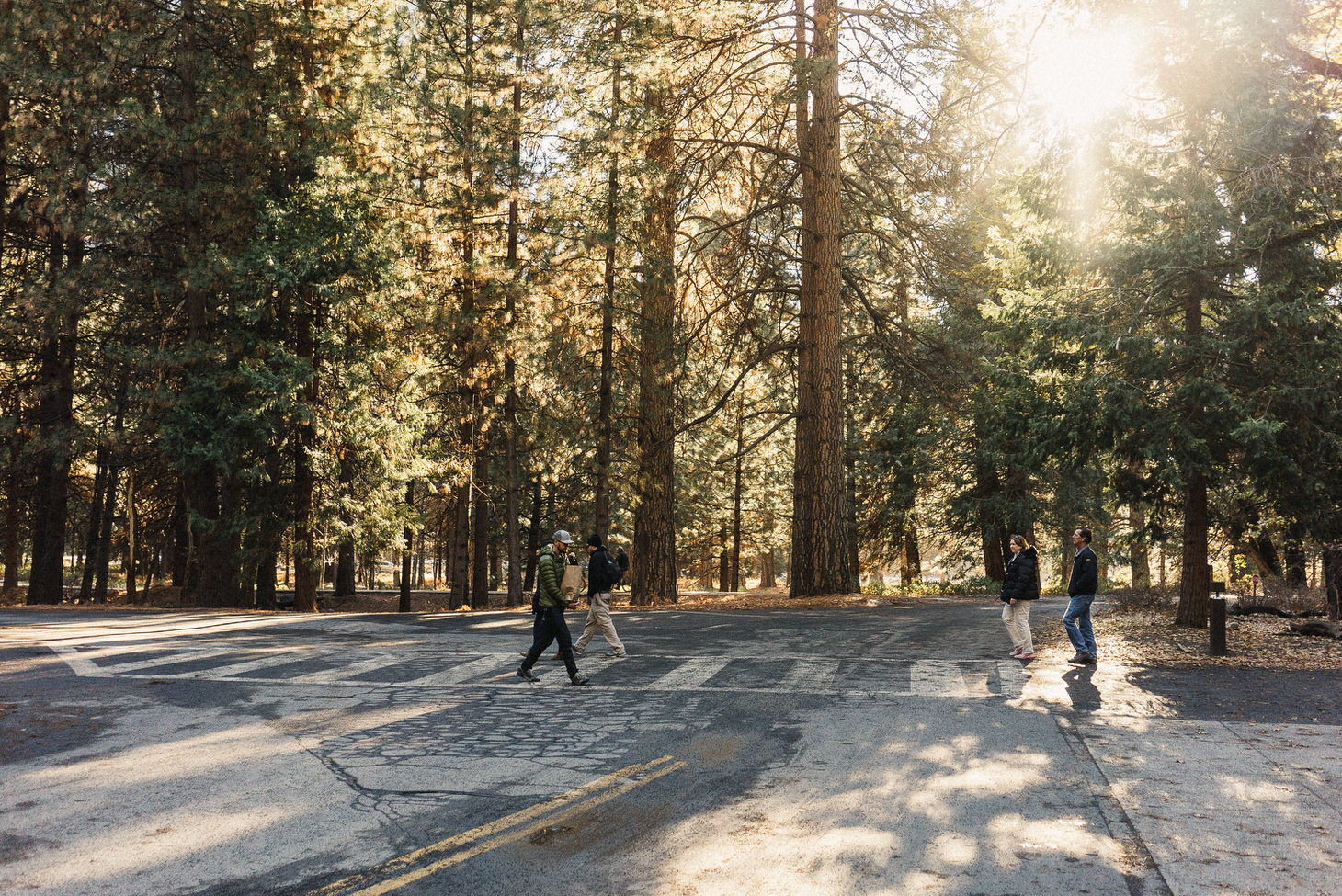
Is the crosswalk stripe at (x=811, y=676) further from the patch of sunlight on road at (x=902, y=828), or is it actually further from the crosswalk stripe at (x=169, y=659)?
the crosswalk stripe at (x=169, y=659)

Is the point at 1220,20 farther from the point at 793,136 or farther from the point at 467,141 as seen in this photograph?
the point at 467,141

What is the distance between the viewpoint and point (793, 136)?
24484 mm

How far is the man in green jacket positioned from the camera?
11.3m

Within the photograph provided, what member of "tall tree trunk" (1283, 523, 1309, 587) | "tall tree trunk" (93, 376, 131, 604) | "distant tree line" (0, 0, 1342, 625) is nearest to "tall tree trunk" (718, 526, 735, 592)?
"distant tree line" (0, 0, 1342, 625)

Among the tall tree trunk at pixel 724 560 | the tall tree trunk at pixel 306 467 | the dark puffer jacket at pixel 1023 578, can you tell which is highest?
the tall tree trunk at pixel 306 467

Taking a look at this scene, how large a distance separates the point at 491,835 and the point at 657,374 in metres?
17.3

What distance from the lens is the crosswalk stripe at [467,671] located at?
11.5 meters

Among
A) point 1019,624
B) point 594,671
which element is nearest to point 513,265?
point 594,671

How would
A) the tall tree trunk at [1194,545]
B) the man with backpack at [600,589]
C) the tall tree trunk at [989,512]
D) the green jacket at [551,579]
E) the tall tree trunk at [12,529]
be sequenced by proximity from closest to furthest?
the green jacket at [551,579] < the man with backpack at [600,589] < the tall tree trunk at [1194,545] < the tall tree trunk at [989,512] < the tall tree trunk at [12,529]

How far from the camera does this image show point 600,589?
1291cm

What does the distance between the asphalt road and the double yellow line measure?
0.9 inches

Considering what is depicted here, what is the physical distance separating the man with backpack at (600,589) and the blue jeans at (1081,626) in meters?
6.36

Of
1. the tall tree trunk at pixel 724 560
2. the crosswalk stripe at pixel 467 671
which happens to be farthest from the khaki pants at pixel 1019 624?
the tall tree trunk at pixel 724 560

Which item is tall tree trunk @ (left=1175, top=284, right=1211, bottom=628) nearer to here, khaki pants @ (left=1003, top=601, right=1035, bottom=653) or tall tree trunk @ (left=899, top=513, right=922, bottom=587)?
khaki pants @ (left=1003, top=601, right=1035, bottom=653)
